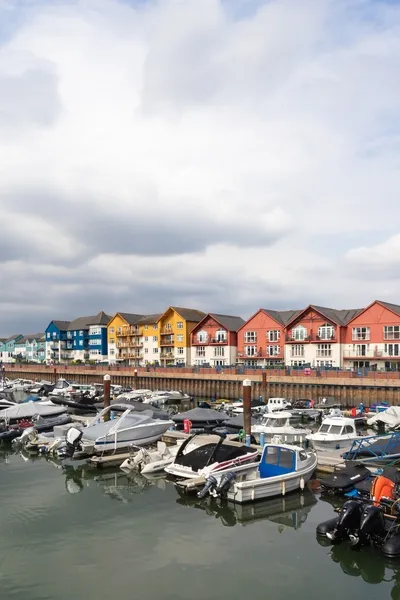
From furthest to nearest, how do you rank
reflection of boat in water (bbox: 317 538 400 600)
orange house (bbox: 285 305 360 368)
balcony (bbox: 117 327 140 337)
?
balcony (bbox: 117 327 140 337)
orange house (bbox: 285 305 360 368)
reflection of boat in water (bbox: 317 538 400 600)

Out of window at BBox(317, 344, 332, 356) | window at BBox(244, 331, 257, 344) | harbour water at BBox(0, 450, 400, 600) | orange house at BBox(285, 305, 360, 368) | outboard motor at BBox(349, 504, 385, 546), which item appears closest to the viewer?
harbour water at BBox(0, 450, 400, 600)

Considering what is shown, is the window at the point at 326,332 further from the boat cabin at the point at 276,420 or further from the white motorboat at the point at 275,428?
the boat cabin at the point at 276,420

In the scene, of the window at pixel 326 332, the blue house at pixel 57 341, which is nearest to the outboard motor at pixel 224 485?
the window at pixel 326 332

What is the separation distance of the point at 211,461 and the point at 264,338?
188 feet

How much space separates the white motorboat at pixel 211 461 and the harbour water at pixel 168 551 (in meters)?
0.98

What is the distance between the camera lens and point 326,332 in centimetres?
7081

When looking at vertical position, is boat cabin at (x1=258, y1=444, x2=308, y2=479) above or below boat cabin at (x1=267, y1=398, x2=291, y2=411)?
above

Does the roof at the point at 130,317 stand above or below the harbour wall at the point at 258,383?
above

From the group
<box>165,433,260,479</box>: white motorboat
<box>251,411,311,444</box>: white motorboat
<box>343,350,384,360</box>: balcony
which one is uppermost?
<box>343,350,384,360</box>: balcony

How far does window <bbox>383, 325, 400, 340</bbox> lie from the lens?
213ft

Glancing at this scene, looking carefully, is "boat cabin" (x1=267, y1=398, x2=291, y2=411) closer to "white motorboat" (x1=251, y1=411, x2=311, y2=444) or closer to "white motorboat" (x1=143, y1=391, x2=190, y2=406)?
"white motorboat" (x1=251, y1=411, x2=311, y2=444)

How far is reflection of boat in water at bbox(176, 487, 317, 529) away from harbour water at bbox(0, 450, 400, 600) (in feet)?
0.23

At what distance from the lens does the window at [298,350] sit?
2889 inches

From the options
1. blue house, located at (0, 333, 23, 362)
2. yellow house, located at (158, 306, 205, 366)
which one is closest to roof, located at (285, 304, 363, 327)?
yellow house, located at (158, 306, 205, 366)
